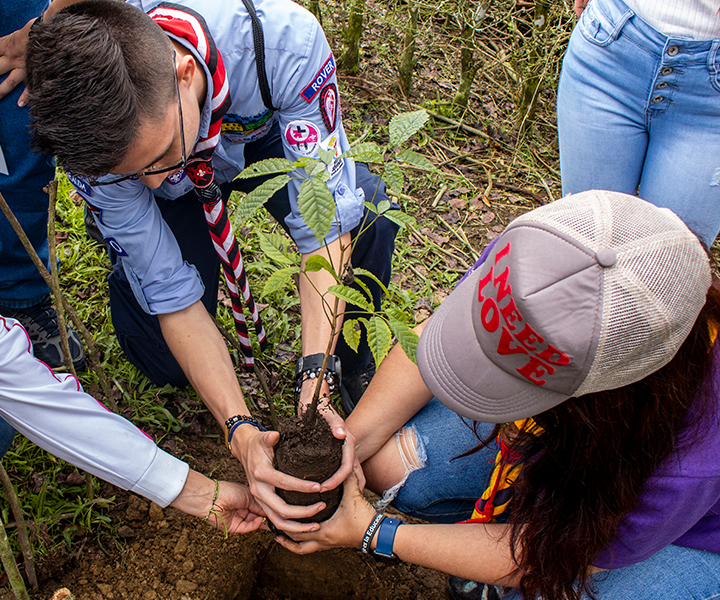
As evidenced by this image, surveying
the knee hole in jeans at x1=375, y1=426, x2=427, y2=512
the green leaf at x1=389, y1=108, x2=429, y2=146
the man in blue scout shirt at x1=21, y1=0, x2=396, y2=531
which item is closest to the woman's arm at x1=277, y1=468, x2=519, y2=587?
the man in blue scout shirt at x1=21, y1=0, x2=396, y2=531

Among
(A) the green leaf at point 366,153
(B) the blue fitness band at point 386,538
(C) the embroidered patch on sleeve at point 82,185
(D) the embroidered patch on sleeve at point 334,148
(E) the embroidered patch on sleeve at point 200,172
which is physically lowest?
(B) the blue fitness band at point 386,538

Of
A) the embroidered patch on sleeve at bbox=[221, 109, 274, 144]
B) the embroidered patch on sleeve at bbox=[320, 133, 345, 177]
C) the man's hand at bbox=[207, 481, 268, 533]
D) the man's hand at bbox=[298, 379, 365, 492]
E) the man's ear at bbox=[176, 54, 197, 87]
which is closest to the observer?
the man's ear at bbox=[176, 54, 197, 87]

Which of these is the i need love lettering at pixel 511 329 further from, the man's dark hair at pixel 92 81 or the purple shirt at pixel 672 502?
the man's dark hair at pixel 92 81

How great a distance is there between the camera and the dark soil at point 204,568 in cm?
181

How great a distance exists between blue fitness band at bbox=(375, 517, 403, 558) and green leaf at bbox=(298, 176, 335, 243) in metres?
0.92

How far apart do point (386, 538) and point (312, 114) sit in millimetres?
1343

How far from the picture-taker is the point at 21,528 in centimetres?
158

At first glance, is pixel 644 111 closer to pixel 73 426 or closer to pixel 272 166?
pixel 272 166

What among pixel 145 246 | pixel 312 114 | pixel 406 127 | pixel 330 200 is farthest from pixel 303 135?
pixel 330 200

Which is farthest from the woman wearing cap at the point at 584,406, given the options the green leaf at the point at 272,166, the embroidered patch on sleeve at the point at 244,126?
the embroidered patch on sleeve at the point at 244,126

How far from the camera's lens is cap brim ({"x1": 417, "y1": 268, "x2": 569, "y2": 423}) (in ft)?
3.76

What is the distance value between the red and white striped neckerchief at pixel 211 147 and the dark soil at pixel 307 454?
63 centimetres

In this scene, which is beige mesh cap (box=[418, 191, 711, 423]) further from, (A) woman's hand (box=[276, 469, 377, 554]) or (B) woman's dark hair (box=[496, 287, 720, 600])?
(A) woman's hand (box=[276, 469, 377, 554])

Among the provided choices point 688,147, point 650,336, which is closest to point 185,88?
point 650,336
